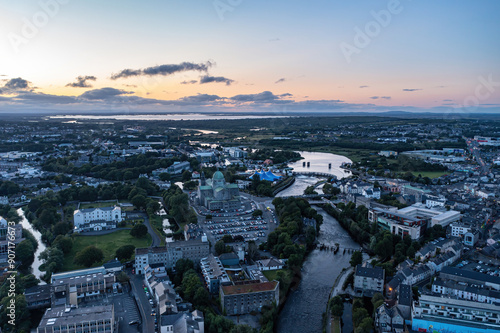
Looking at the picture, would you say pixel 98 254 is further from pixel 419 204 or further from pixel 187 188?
pixel 419 204

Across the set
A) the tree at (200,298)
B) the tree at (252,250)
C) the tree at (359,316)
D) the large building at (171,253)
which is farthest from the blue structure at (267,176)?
the tree at (359,316)

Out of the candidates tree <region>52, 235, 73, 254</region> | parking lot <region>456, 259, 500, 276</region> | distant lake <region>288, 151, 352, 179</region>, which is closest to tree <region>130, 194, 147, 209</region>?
tree <region>52, 235, 73, 254</region>

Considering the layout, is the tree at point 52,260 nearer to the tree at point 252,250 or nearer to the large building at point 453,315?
the tree at point 252,250

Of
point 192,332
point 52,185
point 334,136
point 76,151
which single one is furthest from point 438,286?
point 334,136

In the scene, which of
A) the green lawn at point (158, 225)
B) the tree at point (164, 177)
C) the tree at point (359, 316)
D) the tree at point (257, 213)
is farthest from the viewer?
the tree at point (164, 177)

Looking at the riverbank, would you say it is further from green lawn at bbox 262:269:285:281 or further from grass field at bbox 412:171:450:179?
grass field at bbox 412:171:450:179
